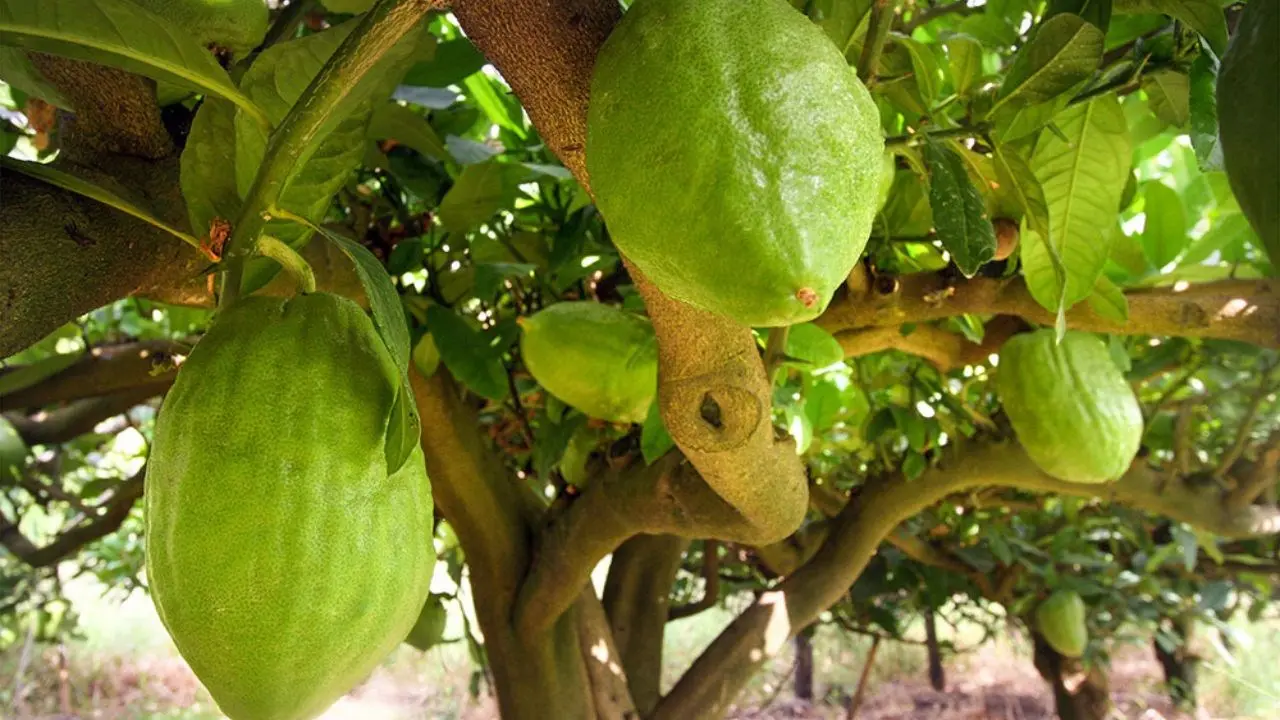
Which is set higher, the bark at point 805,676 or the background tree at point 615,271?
the background tree at point 615,271

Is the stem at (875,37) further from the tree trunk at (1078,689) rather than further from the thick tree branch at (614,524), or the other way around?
the tree trunk at (1078,689)

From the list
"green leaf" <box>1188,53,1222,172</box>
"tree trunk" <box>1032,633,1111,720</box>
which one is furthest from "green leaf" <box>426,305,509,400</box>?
"tree trunk" <box>1032,633,1111,720</box>

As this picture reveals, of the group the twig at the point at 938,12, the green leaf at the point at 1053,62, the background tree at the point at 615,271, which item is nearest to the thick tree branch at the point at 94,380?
the background tree at the point at 615,271

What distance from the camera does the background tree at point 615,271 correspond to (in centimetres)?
45

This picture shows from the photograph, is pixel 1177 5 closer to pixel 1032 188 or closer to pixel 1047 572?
pixel 1032 188

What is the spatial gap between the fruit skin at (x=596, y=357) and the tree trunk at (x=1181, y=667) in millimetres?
2665

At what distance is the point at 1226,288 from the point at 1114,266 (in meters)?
0.11

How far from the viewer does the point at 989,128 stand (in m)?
0.60

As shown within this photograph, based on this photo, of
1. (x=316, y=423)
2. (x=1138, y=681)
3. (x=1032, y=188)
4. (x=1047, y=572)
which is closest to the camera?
(x=316, y=423)

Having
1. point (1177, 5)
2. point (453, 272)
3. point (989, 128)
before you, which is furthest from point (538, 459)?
point (1177, 5)

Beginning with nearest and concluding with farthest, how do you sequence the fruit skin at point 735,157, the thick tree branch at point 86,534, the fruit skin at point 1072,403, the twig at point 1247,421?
the fruit skin at point 735,157, the fruit skin at point 1072,403, the twig at point 1247,421, the thick tree branch at point 86,534

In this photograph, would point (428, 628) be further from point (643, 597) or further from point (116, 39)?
point (116, 39)

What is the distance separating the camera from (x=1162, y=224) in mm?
1036

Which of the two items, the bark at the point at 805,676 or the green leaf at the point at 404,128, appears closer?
the green leaf at the point at 404,128
